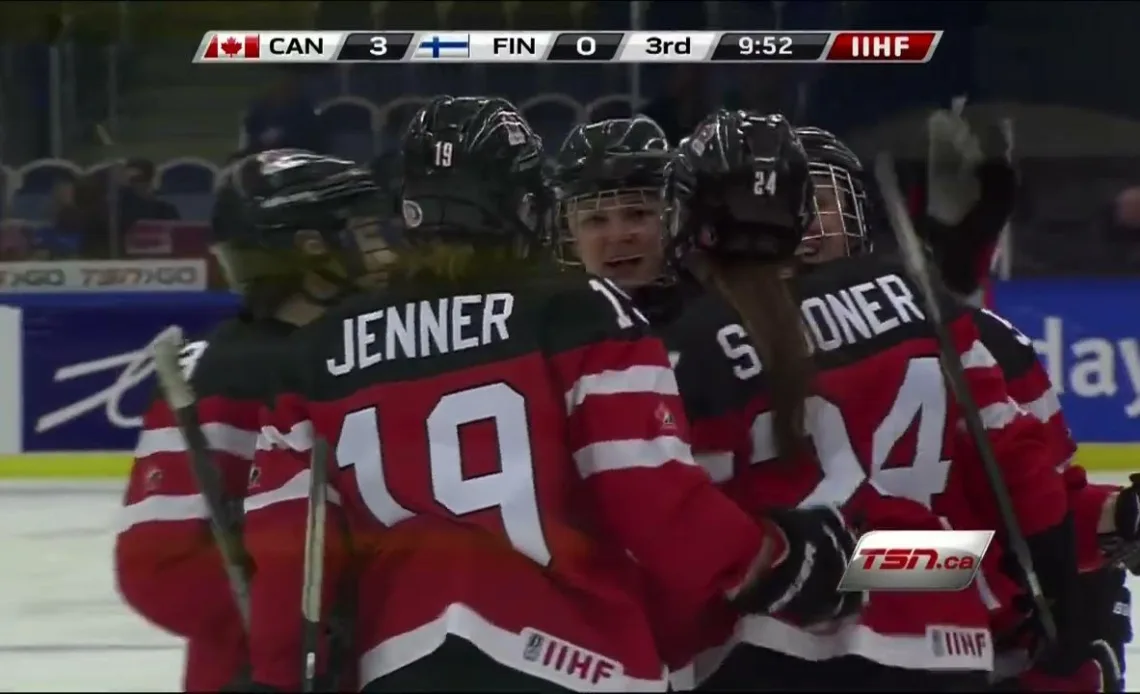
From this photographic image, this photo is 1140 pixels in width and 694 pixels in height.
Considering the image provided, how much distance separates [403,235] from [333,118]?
350mm

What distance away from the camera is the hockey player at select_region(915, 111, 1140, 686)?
5.39ft

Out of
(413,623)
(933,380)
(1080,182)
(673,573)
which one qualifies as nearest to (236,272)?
(413,623)

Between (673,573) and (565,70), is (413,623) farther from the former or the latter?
(565,70)

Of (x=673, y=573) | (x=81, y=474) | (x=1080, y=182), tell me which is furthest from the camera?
(x=81, y=474)

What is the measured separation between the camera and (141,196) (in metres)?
1.87

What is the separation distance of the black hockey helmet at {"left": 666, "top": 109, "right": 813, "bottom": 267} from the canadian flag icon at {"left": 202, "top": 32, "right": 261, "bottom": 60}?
1.66 ft

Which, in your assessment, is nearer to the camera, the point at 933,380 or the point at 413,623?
the point at 413,623

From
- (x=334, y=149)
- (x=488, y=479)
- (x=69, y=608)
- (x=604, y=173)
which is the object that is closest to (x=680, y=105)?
(x=604, y=173)

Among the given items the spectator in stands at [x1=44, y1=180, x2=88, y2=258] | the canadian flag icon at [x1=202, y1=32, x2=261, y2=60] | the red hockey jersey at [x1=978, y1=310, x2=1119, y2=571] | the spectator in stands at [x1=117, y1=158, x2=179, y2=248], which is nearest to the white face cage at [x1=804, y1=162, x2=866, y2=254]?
the red hockey jersey at [x1=978, y1=310, x2=1119, y2=571]

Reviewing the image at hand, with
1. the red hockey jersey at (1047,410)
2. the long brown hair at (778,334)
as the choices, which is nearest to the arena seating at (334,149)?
the long brown hair at (778,334)

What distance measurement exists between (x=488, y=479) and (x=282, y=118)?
613mm

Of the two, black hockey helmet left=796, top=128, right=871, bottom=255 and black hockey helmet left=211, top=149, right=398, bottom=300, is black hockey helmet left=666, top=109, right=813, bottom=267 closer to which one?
black hockey helmet left=796, top=128, right=871, bottom=255

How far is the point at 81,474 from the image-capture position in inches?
88.2

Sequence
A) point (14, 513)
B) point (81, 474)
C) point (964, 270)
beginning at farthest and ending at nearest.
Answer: point (14, 513), point (81, 474), point (964, 270)
